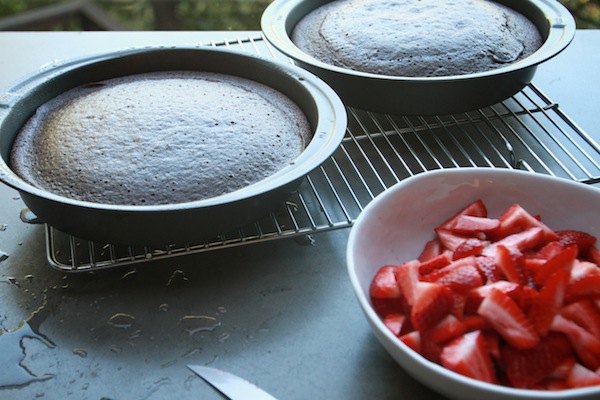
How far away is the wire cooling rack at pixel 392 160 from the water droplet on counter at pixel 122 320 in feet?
0.28

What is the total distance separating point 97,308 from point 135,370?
14cm

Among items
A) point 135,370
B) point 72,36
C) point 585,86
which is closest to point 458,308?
point 135,370

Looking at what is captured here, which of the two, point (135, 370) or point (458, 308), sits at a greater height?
point (458, 308)

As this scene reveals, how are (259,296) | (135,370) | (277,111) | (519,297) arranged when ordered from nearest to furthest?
(519,297) < (135,370) < (259,296) < (277,111)

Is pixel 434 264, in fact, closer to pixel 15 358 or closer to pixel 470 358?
pixel 470 358

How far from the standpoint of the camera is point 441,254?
952 mm

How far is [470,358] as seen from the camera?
2.46ft

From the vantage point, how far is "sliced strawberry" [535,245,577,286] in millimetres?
820

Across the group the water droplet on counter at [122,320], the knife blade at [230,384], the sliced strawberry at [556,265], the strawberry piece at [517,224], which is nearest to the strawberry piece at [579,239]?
the strawberry piece at [517,224]

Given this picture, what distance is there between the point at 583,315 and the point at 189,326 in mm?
518

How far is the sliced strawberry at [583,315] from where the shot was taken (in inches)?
30.8

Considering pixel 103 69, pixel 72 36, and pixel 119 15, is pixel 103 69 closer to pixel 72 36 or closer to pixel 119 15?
pixel 72 36

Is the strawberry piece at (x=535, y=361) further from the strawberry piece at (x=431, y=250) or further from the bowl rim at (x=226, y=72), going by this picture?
the bowl rim at (x=226, y=72)

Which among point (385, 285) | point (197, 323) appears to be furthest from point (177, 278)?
point (385, 285)
